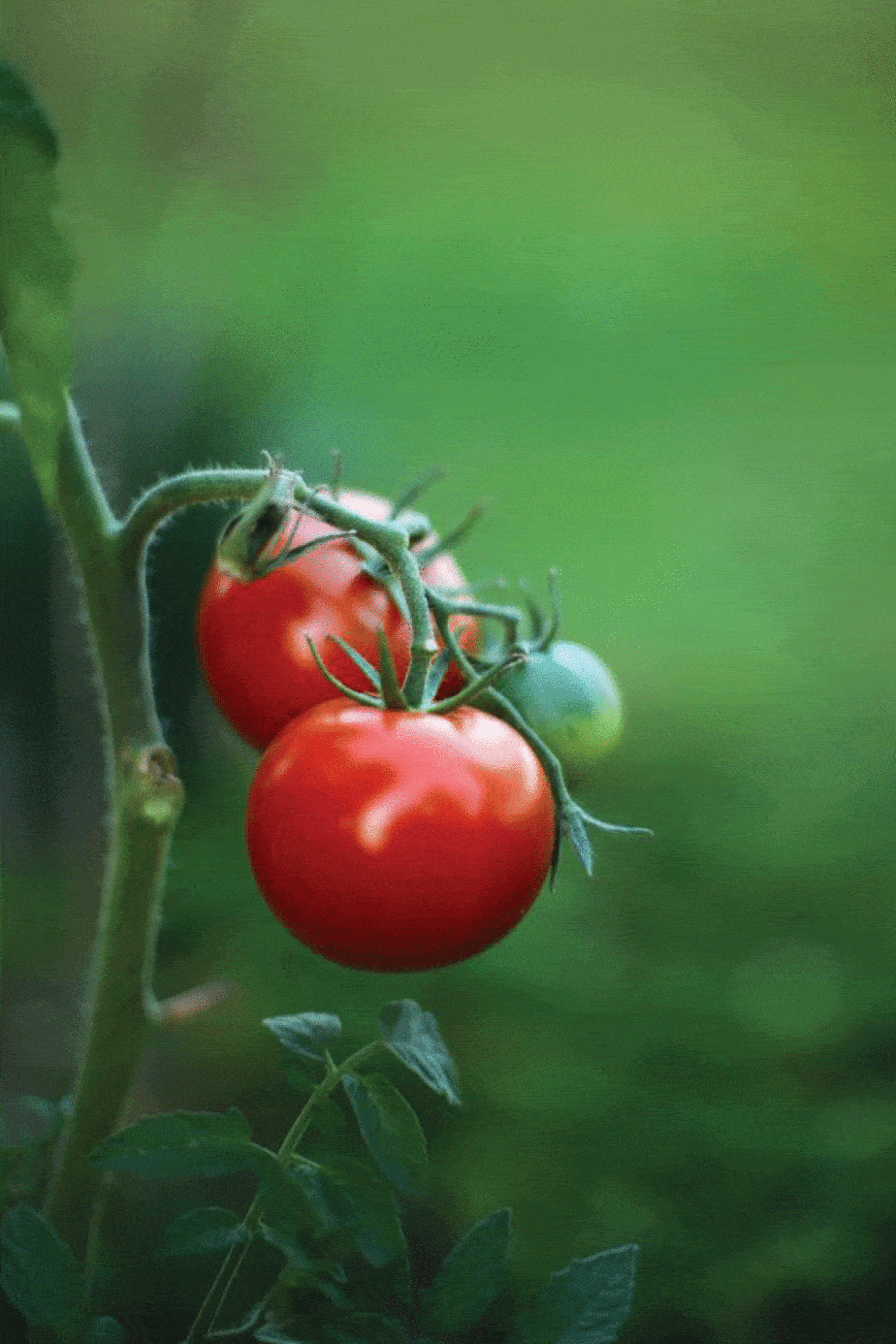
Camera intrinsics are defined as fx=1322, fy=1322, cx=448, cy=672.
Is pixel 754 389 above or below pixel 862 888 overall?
above

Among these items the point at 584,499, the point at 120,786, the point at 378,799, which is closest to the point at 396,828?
the point at 378,799

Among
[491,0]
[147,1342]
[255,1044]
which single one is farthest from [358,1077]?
[491,0]

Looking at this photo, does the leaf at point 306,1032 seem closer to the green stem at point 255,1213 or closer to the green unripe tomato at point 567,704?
the green stem at point 255,1213

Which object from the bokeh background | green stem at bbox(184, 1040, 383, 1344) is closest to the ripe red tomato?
green stem at bbox(184, 1040, 383, 1344)

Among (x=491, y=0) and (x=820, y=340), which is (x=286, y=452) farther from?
(x=820, y=340)

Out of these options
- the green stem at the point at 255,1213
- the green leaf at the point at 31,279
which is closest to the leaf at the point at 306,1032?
the green stem at the point at 255,1213

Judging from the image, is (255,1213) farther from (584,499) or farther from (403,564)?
(584,499)
